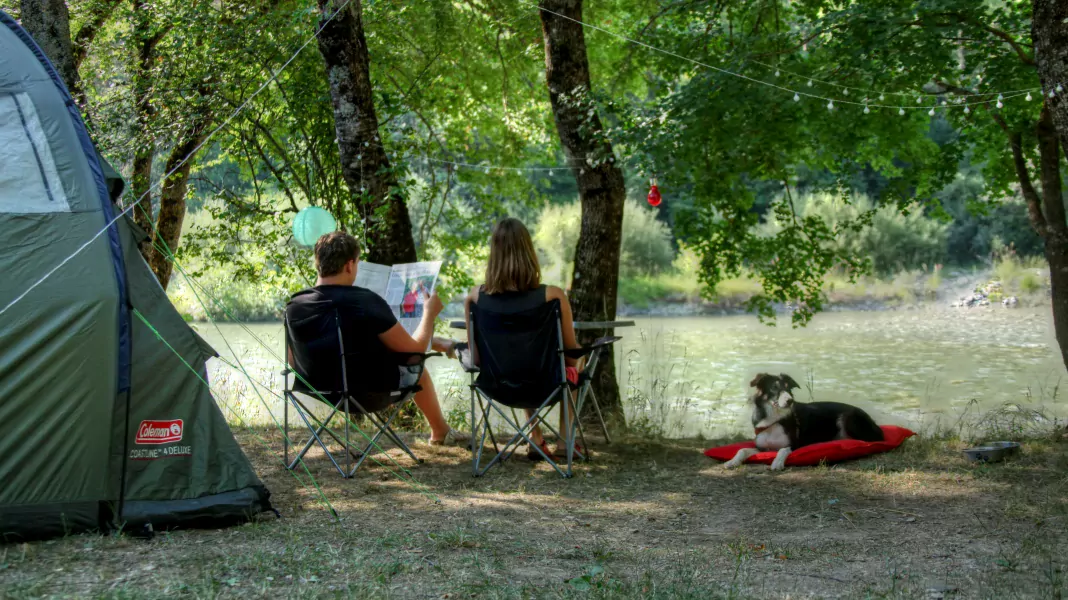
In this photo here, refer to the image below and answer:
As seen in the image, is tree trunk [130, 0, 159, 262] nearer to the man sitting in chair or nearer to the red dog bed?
the man sitting in chair

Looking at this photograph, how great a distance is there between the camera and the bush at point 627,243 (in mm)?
23297

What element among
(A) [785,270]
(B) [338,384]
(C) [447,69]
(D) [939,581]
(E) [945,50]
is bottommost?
(D) [939,581]

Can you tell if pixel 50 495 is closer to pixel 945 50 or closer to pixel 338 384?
pixel 338 384

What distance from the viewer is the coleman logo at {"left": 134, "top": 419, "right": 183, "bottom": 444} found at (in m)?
2.93

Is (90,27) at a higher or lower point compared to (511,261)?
higher

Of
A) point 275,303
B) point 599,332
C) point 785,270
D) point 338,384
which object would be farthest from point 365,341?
point 275,303

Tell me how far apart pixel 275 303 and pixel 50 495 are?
1234 cm

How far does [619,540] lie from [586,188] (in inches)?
110

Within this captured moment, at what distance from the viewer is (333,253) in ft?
12.6

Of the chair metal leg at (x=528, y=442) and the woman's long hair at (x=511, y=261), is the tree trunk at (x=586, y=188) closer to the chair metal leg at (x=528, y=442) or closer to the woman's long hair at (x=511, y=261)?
the chair metal leg at (x=528, y=442)

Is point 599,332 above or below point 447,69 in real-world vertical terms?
below

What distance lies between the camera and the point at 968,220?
26578 millimetres

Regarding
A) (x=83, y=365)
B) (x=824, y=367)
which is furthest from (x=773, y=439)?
(x=824, y=367)

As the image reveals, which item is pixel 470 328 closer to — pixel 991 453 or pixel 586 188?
pixel 586 188
